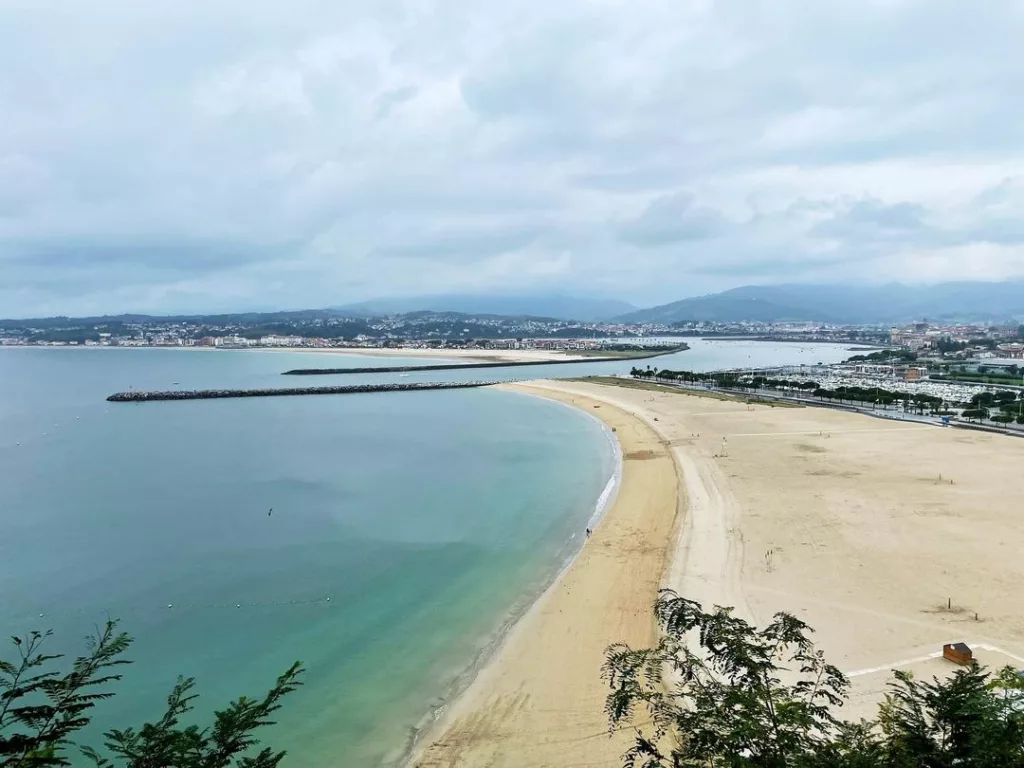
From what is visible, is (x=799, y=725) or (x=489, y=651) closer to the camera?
(x=799, y=725)

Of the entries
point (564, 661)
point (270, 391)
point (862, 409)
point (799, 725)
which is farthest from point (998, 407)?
point (270, 391)

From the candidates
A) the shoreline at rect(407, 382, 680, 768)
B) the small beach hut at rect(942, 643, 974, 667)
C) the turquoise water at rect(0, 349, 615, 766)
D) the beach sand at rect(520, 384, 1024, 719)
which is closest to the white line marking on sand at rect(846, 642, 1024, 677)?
the beach sand at rect(520, 384, 1024, 719)

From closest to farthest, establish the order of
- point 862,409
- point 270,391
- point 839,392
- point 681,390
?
point 862,409 → point 839,392 → point 681,390 → point 270,391

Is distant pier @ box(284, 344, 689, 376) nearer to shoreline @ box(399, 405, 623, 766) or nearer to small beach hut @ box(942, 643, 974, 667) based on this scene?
shoreline @ box(399, 405, 623, 766)

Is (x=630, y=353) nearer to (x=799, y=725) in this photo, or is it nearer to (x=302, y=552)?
(x=302, y=552)

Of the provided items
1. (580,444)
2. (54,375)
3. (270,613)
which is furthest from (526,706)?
(54,375)

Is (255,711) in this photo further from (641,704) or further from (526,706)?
(641,704)

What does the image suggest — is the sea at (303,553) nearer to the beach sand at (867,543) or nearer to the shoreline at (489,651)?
the shoreline at (489,651)
